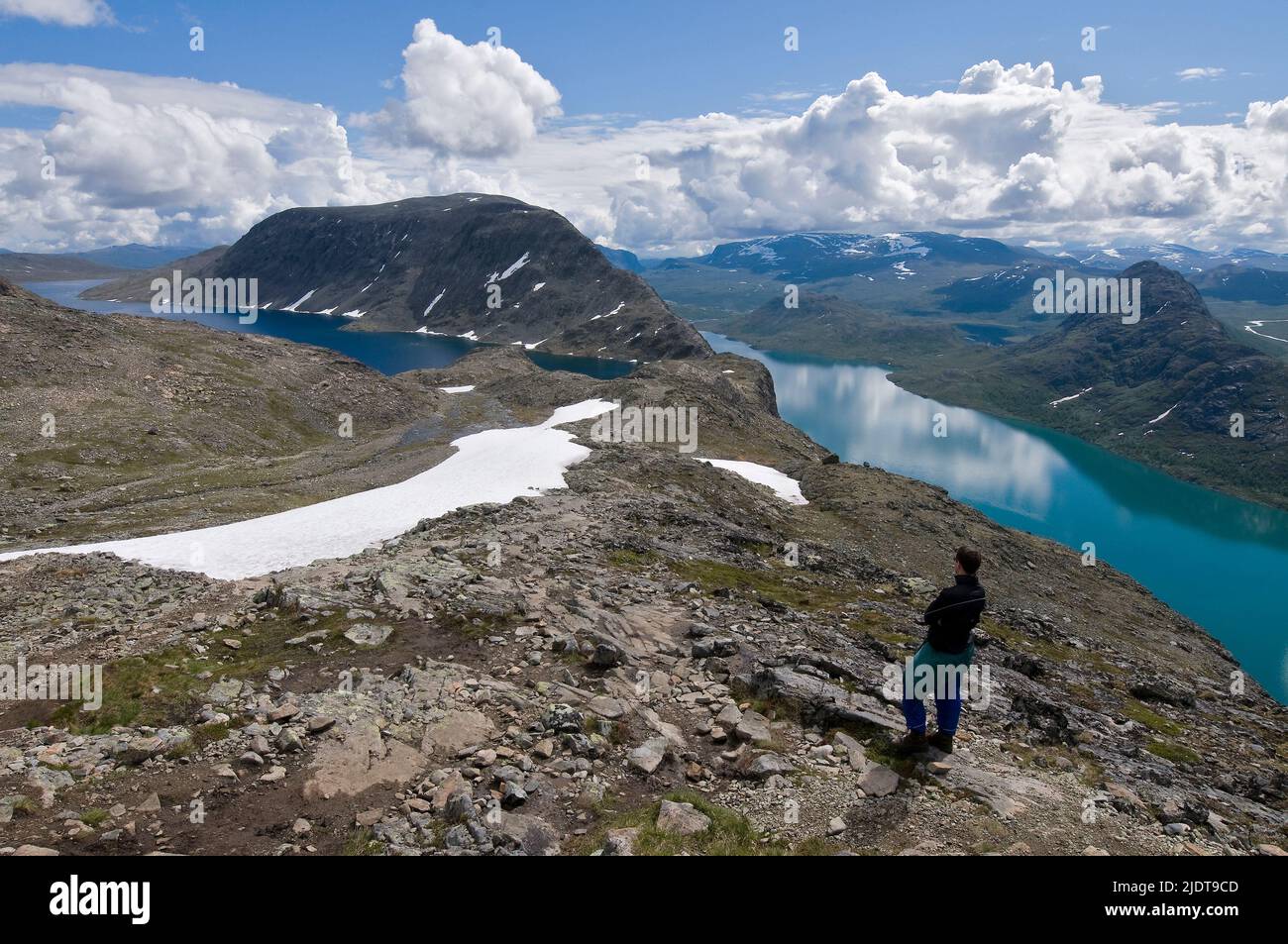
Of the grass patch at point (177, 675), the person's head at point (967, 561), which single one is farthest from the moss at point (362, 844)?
the person's head at point (967, 561)

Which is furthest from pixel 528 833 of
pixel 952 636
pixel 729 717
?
pixel 952 636

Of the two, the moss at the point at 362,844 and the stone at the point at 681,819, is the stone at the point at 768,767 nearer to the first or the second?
the stone at the point at 681,819

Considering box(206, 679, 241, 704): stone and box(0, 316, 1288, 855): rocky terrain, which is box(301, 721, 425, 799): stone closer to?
box(0, 316, 1288, 855): rocky terrain

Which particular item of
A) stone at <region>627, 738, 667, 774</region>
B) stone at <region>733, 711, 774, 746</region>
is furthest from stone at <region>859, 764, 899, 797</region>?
stone at <region>627, 738, 667, 774</region>

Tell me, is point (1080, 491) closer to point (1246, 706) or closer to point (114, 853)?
point (1246, 706)

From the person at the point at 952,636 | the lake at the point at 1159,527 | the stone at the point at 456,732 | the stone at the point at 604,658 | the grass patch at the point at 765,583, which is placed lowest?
the lake at the point at 1159,527

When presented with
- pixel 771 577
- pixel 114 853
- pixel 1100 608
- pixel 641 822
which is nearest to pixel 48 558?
pixel 114 853
